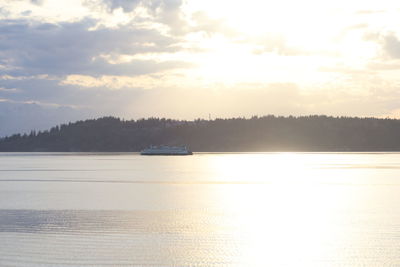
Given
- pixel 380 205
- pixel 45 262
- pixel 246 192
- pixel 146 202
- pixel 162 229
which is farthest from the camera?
pixel 246 192

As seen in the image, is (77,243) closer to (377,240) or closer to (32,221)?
(32,221)

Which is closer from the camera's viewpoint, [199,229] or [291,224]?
[199,229]

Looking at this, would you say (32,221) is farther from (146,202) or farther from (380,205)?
(380,205)

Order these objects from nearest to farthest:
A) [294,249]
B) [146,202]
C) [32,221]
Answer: [294,249] < [32,221] < [146,202]

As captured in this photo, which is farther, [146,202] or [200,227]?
[146,202]

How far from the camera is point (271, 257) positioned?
67.2ft

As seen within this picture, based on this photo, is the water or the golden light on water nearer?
the water

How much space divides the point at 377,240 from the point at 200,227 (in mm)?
8058

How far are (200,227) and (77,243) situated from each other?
677 centimetres

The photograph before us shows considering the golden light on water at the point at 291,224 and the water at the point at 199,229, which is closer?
the water at the point at 199,229

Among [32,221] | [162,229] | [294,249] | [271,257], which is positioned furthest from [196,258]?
[32,221]

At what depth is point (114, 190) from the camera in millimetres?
Result: 49125

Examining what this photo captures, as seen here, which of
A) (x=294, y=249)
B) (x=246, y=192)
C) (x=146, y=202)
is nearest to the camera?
(x=294, y=249)

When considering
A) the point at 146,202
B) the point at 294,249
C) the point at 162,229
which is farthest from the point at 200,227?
the point at 146,202
